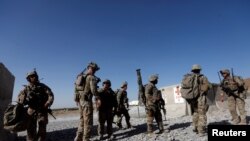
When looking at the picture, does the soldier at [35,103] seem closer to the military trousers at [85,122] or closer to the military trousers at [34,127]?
the military trousers at [34,127]

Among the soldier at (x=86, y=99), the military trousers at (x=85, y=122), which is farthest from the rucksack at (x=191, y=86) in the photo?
the military trousers at (x=85, y=122)

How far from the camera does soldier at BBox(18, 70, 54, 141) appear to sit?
704 centimetres

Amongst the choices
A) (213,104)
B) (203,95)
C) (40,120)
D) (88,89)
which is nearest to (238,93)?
(203,95)

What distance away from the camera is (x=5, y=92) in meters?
9.27

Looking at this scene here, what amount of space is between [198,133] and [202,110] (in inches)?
28.2

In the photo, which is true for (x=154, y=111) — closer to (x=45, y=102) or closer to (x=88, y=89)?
(x=88, y=89)

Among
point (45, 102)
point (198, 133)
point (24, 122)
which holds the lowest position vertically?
point (198, 133)

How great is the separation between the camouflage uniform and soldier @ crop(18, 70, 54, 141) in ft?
14.3

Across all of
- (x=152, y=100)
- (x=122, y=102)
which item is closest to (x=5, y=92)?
(x=122, y=102)

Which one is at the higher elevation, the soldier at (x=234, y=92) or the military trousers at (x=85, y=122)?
the soldier at (x=234, y=92)

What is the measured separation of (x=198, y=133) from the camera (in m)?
8.27

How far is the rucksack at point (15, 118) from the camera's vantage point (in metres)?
6.63

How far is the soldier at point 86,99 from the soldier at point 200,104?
→ 3.11m

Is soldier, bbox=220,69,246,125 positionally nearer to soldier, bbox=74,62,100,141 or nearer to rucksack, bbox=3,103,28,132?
soldier, bbox=74,62,100,141
